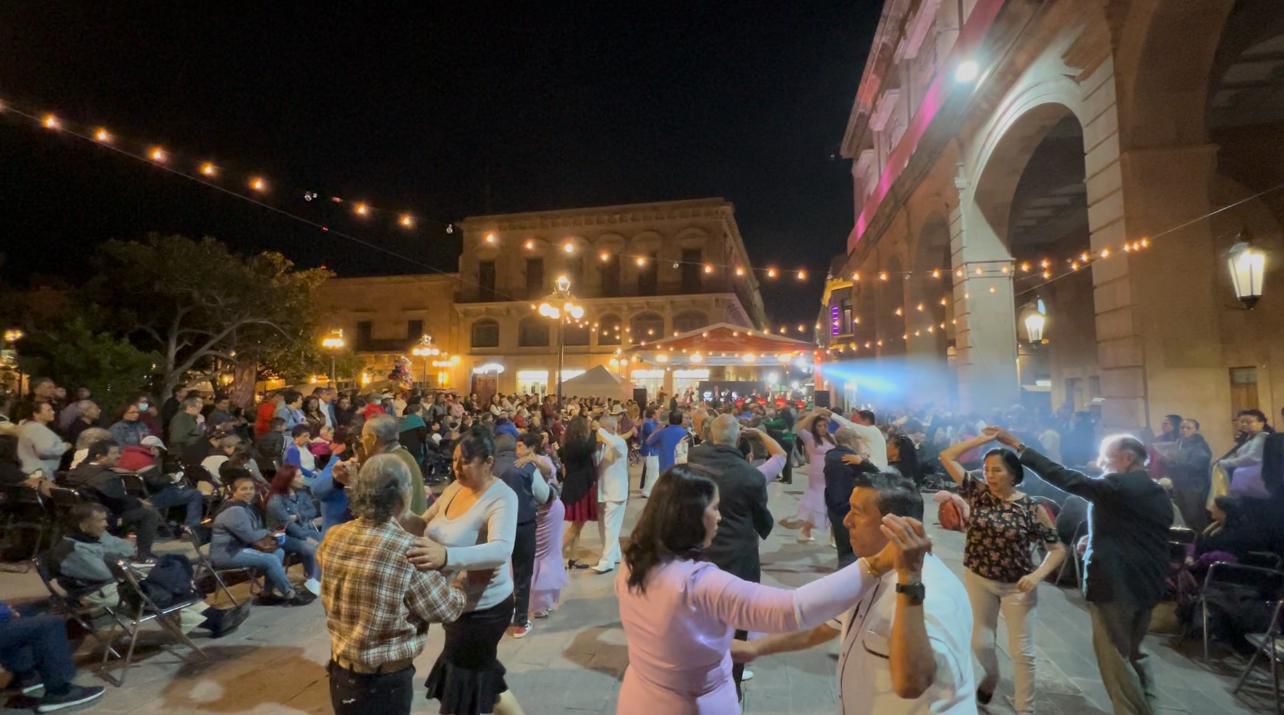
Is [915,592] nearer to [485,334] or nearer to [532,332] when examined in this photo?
[532,332]

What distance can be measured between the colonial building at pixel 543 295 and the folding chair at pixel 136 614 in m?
31.6

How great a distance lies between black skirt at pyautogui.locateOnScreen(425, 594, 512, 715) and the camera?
2863mm

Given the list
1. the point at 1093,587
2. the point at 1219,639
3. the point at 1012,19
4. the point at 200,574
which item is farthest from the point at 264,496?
the point at 1012,19

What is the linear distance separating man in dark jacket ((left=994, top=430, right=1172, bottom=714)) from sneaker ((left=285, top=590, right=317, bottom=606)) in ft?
18.8

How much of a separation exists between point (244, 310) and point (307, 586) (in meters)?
18.5

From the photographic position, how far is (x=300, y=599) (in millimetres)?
5535

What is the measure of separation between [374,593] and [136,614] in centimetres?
342

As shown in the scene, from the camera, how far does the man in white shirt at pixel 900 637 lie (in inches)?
60.5

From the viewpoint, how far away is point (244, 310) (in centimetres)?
2055

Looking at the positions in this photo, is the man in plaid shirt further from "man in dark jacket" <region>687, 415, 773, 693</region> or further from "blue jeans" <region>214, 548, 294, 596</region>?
"blue jeans" <region>214, 548, 294, 596</region>

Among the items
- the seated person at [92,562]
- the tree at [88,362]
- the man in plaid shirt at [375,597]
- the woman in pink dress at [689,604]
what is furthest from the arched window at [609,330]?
the woman in pink dress at [689,604]

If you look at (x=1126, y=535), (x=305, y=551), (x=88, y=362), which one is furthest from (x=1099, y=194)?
(x=88, y=362)

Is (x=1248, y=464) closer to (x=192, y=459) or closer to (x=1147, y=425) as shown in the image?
(x=1147, y=425)

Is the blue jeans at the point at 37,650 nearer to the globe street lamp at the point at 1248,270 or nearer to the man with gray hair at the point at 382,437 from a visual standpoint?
the man with gray hair at the point at 382,437
